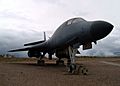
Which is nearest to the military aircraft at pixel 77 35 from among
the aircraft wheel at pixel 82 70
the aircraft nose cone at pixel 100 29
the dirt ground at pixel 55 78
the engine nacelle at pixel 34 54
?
the aircraft nose cone at pixel 100 29

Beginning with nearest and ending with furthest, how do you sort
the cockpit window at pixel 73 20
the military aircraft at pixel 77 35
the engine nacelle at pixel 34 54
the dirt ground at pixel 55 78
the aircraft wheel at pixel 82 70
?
the dirt ground at pixel 55 78, the military aircraft at pixel 77 35, the aircraft wheel at pixel 82 70, the cockpit window at pixel 73 20, the engine nacelle at pixel 34 54

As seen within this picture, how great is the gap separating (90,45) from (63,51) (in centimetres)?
458

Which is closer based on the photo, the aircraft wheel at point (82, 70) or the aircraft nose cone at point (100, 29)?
the aircraft nose cone at point (100, 29)

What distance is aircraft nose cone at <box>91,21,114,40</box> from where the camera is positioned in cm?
1455

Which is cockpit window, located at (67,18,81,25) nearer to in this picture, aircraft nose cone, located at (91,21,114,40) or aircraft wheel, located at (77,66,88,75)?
aircraft nose cone, located at (91,21,114,40)

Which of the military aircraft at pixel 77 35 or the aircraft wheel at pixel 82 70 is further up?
the military aircraft at pixel 77 35

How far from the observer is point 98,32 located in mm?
14898

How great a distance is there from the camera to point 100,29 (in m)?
14.7

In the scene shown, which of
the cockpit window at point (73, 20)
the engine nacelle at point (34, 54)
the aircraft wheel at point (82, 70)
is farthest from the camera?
the engine nacelle at point (34, 54)

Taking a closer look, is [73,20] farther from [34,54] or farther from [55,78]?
[34,54]

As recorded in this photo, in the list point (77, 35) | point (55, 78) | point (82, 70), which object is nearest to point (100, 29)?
point (77, 35)

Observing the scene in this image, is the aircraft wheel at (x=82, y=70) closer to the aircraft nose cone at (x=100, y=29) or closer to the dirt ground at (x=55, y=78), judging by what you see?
the dirt ground at (x=55, y=78)

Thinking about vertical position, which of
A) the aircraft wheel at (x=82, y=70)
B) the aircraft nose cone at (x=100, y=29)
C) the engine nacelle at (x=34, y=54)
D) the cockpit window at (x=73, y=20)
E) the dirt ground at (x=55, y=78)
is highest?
the cockpit window at (x=73, y=20)

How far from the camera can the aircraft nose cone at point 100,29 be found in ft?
47.8
